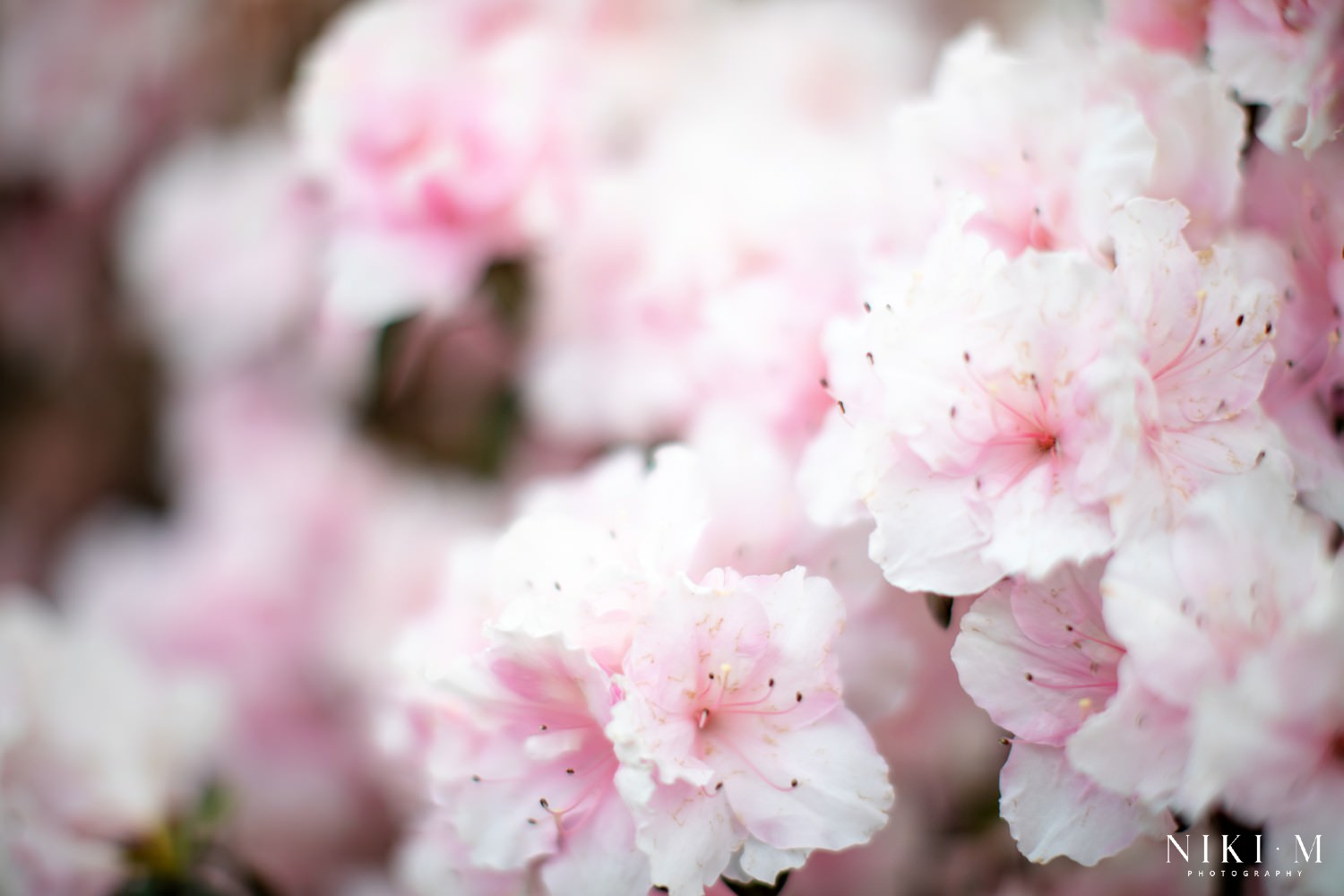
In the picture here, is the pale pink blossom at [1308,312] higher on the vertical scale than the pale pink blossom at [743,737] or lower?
higher

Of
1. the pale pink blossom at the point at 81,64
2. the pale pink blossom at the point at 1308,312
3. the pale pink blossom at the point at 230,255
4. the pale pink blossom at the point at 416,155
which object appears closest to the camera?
the pale pink blossom at the point at 1308,312

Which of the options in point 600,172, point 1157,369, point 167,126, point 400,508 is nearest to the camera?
point 1157,369

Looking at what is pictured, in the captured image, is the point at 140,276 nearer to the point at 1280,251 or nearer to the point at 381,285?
the point at 381,285

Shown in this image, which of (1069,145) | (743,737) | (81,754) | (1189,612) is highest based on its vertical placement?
(1069,145)

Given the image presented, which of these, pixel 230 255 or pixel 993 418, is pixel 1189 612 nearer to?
pixel 993 418

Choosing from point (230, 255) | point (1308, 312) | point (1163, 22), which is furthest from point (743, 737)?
point (230, 255)

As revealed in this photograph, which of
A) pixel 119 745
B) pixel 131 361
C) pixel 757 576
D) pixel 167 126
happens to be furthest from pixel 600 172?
pixel 131 361

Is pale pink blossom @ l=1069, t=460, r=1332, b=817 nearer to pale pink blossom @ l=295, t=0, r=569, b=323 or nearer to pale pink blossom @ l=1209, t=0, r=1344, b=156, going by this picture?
pale pink blossom @ l=1209, t=0, r=1344, b=156

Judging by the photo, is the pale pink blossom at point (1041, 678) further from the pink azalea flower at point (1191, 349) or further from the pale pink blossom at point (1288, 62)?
the pale pink blossom at point (1288, 62)

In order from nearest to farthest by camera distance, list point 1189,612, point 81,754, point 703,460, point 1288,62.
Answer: point 1189,612
point 1288,62
point 703,460
point 81,754

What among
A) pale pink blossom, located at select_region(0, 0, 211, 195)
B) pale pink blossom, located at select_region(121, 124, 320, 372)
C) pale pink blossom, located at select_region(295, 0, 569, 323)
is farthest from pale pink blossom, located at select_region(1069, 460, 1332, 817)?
pale pink blossom, located at select_region(0, 0, 211, 195)

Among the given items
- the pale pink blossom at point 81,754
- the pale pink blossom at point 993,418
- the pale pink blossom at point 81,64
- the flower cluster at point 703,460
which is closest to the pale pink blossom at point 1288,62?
the flower cluster at point 703,460
